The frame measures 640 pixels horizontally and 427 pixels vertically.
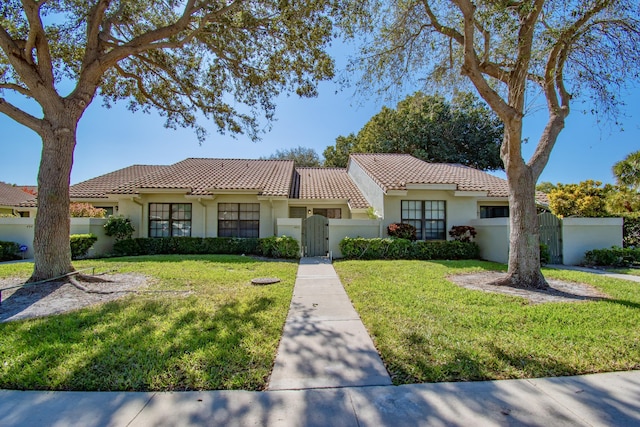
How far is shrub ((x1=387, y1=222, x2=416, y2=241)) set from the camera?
13.3 m

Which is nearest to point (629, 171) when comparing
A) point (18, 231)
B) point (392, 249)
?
point (392, 249)

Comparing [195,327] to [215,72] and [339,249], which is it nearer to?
[339,249]

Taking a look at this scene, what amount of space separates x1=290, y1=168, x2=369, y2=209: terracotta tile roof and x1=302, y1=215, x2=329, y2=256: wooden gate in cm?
246

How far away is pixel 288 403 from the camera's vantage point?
275 centimetres

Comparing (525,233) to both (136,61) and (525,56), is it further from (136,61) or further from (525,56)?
(136,61)

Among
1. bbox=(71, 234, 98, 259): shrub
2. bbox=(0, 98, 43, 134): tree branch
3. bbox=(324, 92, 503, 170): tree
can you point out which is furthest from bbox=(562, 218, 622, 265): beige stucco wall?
bbox=(71, 234, 98, 259): shrub

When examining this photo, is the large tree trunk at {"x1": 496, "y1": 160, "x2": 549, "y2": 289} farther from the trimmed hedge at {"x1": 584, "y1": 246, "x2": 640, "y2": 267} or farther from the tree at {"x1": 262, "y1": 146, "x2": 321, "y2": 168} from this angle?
the tree at {"x1": 262, "y1": 146, "x2": 321, "y2": 168}

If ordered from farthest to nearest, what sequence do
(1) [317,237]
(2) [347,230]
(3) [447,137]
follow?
(3) [447,137]
(1) [317,237]
(2) [347,230]

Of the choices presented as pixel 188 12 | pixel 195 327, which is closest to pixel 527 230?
pixel 195 327

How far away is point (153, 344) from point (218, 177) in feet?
44.1

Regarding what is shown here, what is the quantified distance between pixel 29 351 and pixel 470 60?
958 cm

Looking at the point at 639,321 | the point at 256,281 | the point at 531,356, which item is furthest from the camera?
the point at 256,281

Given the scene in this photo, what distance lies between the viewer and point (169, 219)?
1503 centimetres

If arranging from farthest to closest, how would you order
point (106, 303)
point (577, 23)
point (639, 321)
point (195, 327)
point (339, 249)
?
point (339, 249) → point (577, 23) → point (106, 303) → point (639, 321) → point (195, 327)
